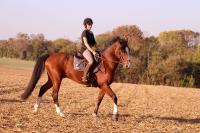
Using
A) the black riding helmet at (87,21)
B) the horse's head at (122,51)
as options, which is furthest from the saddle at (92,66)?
the black riding helmet at (87,21)

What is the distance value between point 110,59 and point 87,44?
2.97 feet

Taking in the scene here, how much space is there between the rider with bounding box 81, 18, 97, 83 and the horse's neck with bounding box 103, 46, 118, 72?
17.9 inches

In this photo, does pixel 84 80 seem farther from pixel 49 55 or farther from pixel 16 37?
pixel 16 37

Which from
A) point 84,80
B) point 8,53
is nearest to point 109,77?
point 84,80

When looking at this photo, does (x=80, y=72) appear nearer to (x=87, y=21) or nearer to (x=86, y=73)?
(x=86, y=73)

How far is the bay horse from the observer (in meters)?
13.9

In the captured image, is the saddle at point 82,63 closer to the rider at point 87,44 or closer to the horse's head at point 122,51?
the rider at point 87,44

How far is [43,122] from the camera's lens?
12312mm

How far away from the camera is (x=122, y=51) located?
45.7 feet

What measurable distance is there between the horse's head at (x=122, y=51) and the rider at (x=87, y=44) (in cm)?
74

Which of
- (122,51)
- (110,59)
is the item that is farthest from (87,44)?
(122,51)

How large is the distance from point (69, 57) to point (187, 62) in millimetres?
63314

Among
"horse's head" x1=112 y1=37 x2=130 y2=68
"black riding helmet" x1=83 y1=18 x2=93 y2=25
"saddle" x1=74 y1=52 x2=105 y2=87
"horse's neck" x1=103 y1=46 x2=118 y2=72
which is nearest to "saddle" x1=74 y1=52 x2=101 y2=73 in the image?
"saddle" x1=74 y1=52 x2=105 y2=87

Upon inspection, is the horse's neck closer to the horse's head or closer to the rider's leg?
the horse's head
